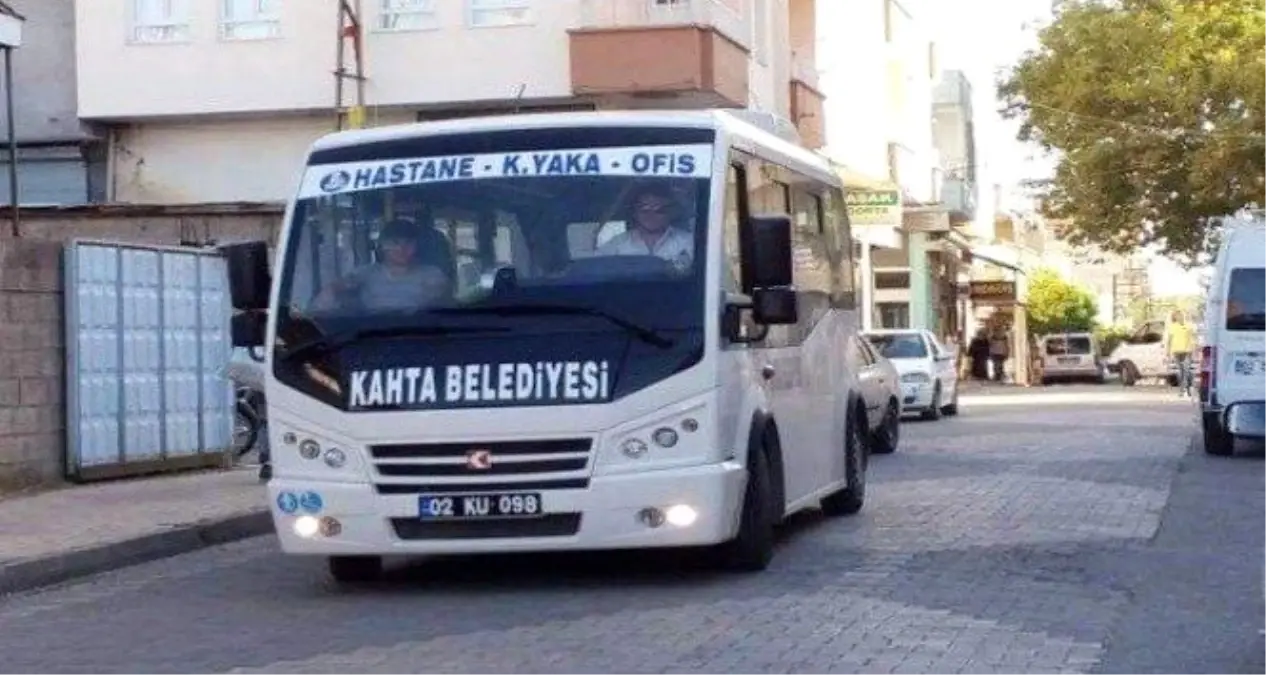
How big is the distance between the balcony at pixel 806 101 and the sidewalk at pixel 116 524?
19.6m

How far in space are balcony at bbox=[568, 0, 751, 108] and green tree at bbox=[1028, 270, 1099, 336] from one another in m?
53.0

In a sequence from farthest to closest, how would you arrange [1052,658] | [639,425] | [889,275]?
[889,275] → [639,425] → [1052,658]

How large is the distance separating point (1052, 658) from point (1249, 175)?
124 feet

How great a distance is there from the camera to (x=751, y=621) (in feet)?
34.7

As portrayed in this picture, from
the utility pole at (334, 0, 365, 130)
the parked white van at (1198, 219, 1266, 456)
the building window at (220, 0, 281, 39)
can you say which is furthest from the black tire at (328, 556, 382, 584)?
the building window at (220, 0, 281, 39)

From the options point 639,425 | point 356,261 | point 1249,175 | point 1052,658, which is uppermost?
point 1249,175

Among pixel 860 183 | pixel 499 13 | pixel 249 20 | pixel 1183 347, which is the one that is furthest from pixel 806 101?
pixel 1183 347

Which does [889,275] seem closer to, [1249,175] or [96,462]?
[1249,175]

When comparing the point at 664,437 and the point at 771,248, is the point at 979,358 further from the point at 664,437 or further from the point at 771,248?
the point at 664,437

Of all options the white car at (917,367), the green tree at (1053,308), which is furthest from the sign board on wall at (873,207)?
the green tree at (1053,308)

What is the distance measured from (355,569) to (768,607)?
8.98 ft

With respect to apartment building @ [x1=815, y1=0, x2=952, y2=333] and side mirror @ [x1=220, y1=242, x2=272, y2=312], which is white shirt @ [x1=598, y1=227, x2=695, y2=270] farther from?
apartment building @ [x1=815, y1=0, x2=952, y2=333]

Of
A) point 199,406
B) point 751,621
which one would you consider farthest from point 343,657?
point 199,406

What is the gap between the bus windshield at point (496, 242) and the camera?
38.5 feet
